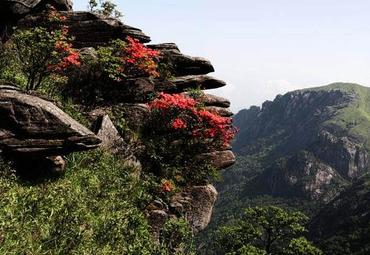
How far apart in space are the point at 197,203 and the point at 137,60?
9.87 m

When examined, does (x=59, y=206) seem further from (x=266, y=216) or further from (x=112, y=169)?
(x=266, y=216)

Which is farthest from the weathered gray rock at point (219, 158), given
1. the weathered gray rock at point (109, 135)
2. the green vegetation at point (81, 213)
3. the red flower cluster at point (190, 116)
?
the green vegetation at point (81, 213)

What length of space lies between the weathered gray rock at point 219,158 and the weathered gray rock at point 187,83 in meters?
4.95

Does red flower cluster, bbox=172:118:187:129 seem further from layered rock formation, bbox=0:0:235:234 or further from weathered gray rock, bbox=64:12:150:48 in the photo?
weathered gray rock, bbox=64:12:150:48

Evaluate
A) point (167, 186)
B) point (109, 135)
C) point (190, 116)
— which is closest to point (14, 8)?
point (109, 135)

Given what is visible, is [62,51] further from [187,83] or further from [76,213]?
[76,213]

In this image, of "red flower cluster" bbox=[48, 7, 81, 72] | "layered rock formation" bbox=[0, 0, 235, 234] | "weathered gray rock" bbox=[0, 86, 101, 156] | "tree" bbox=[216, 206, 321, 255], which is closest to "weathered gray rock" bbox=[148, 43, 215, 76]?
"layered rock formation" bbox=[0, 0, 235, 234]

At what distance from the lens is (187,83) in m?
32.2

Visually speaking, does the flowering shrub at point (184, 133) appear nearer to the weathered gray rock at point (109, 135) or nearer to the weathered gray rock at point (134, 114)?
the weathered gray rock at point (134, 114)

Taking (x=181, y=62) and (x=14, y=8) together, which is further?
(x=181, y=62)

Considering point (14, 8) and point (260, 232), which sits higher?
point (14, 8)

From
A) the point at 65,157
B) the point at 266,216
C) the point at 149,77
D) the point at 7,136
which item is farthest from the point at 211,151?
the point at 266,216

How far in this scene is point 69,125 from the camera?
18.7 m

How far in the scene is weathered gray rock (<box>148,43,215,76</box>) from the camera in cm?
3294
